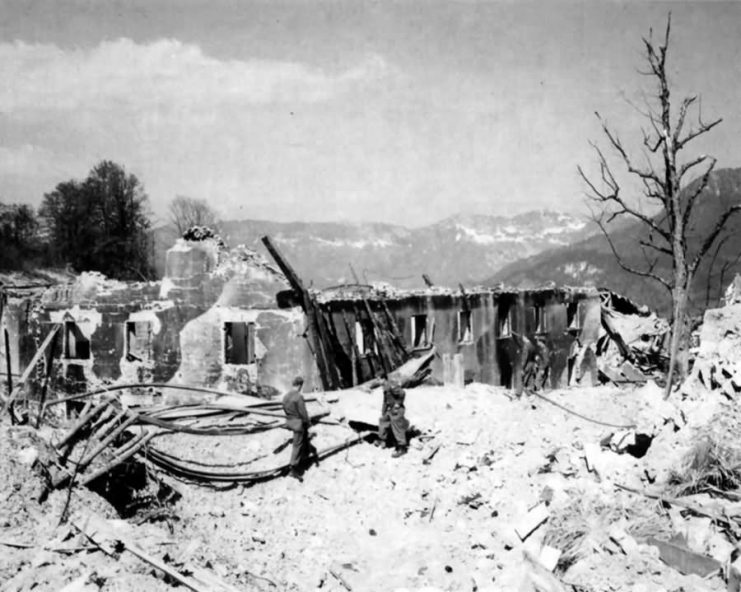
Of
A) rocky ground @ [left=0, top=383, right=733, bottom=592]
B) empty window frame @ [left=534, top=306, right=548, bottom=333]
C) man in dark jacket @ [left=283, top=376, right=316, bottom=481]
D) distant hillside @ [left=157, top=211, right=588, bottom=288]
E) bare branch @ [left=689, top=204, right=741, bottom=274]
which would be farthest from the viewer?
distant hillside @ [left=157, top=211, right=588, bottom=288]

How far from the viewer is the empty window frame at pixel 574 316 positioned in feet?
88.1

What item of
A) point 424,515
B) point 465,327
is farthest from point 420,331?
point 424,515

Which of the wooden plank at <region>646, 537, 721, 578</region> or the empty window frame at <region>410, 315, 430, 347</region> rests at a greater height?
the empty window frame at <region>410, 315, 430, 347</region>

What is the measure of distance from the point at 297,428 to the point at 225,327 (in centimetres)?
801

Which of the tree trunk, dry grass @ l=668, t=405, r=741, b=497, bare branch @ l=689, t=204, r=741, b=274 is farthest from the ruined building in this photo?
dry grass @ l=668, t=405, r=741, b=497

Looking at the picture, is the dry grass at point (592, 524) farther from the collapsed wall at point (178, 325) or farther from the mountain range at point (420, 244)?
the mountain range at point (420, 244)

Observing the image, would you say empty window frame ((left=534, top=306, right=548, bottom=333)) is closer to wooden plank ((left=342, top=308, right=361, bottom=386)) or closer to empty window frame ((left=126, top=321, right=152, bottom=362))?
wooden plank ((left=342, top=308, right=361, bottom=386))

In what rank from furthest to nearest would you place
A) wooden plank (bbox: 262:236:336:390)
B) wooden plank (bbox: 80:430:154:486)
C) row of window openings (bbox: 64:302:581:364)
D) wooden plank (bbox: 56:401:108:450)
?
row of window openings (bbox: 64:302:581:364) < wooden plank (bbox: 262:236:336:390) < wooden plank (bbox: 56:401:108:450) < wooden plank (bbox: 80:430:154:486)

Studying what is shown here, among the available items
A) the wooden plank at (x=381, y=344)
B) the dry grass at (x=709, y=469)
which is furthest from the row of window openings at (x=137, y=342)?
the dry grass at (x=709, y=469)

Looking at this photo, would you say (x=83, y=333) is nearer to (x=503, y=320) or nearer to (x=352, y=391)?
(x=352, y=391)

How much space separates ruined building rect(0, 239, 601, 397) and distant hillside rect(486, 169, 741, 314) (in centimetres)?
1797

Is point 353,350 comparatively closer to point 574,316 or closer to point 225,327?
point 225,327

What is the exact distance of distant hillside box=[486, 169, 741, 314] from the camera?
42.3 m

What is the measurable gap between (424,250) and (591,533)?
79.8m
